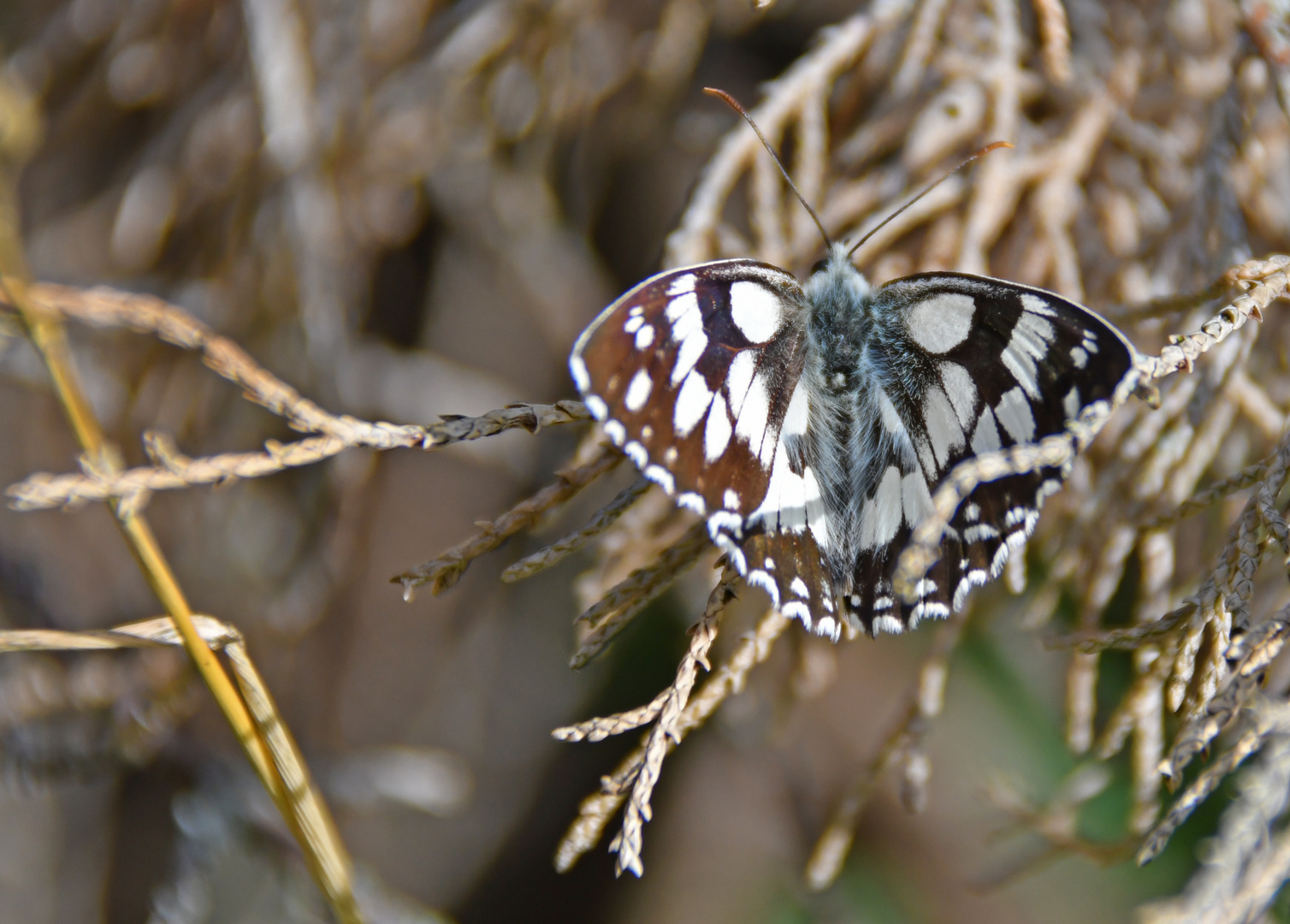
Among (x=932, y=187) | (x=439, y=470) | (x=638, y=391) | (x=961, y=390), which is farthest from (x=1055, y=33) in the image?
(x=439, y=470)

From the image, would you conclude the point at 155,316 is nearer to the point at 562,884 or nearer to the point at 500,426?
the point at 500,426

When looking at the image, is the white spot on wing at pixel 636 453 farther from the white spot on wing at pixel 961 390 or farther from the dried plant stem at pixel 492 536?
the white spot on wing at pixel 961 390

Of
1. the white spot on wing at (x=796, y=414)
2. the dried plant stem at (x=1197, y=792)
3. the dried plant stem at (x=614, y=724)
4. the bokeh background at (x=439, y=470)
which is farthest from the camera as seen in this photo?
the bokeh background at (x=439, y=470)

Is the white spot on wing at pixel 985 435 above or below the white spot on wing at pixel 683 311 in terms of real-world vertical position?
below

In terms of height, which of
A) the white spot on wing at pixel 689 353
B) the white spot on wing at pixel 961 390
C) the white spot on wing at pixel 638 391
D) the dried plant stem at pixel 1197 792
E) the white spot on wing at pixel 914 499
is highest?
the white spot on wing at pixel 689 353

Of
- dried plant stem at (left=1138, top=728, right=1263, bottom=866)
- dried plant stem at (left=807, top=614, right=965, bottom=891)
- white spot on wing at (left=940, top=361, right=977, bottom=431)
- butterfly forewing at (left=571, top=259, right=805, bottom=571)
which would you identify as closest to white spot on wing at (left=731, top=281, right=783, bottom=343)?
butterfly forewing at (left=571, top=259, right=805, bottom=571)

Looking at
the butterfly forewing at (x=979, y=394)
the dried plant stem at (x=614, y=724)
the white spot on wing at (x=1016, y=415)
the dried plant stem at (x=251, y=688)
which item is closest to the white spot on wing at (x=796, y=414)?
the butterfly forewing at (x=979, y=394)

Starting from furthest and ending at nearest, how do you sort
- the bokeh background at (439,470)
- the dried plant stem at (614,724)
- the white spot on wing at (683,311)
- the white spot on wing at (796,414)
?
the bokeh background at (439,470), the white spot on wing at (796,414), the white spot on wing at (683,311), the dried plant stem at (614,724)
